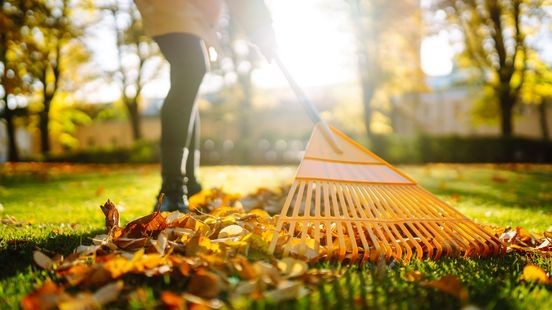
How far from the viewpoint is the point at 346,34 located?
648 inches

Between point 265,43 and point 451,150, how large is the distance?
13.9m

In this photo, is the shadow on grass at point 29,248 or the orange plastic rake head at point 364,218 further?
the orange plastic rake head at point 364,218

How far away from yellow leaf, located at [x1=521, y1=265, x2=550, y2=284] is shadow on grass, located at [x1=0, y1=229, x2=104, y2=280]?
4.83 feet

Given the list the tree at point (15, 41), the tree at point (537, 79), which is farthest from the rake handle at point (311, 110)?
the tree at point (537, 79)

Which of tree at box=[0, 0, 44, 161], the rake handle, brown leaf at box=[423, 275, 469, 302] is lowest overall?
brown leaf at box=[423, 275, 469, 302]

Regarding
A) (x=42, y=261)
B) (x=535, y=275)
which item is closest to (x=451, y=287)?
(x=535, y=275)

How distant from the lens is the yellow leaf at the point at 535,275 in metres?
1.55

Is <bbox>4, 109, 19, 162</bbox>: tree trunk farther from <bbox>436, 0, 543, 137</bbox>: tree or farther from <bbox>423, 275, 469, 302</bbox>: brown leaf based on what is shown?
<bbox>423, 275, 469, 302</bbox>: brown leaf

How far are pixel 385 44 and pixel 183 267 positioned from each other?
53.2 feet

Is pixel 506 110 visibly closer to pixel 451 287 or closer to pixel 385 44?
pixel 385 44

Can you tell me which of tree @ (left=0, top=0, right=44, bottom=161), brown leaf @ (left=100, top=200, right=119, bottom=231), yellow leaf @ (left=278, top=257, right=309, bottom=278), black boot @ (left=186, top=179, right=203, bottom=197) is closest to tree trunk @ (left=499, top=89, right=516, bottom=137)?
tree @ (left=0, top=0, right=44, bottom=161)

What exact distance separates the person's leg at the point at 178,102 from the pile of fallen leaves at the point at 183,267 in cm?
70

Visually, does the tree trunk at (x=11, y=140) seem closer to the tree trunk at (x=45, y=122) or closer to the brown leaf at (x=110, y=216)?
the tree trunk at (x=45, y=122)

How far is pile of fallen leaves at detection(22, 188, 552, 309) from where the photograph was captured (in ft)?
4.06
